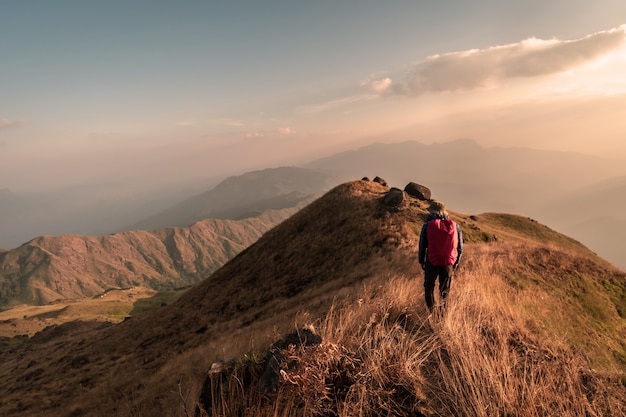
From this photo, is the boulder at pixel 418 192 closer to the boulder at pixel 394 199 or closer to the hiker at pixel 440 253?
the boulder at pixel 394 199

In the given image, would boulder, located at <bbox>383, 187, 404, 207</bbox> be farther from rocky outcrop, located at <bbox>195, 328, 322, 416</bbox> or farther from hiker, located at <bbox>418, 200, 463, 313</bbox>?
rocky outcrop, located at <bbox>195, 328, 322, 416</bbox>

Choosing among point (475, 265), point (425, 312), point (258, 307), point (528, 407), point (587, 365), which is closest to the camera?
point (528, 407)

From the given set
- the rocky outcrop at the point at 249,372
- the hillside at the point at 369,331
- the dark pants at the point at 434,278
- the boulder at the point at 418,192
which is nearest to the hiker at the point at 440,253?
the dark pants at the point at 434,278

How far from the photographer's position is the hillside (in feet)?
12.7

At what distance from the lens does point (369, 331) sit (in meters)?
5.84

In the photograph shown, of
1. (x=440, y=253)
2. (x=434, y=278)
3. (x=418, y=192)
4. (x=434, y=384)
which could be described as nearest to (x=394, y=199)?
(x=418, y=192)

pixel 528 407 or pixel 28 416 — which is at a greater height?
pixel 528 407

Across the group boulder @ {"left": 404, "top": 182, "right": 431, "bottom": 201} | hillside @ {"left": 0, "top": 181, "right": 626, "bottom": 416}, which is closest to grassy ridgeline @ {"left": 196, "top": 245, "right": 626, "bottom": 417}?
hillside @ {"left": 0, "top": 181, "right": 626, "bottom": 416}

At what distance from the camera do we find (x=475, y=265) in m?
14.3

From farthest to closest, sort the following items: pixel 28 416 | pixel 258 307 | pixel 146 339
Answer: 1. pixel 146 339
2. pixel 258 307
3. pixel 28 416

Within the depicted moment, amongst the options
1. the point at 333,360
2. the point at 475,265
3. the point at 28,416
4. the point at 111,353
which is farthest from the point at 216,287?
the point at 333,360

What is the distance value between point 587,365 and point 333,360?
14.0 feet

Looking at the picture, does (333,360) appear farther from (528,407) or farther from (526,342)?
(526,342)

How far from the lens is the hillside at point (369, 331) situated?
12.7 feet
